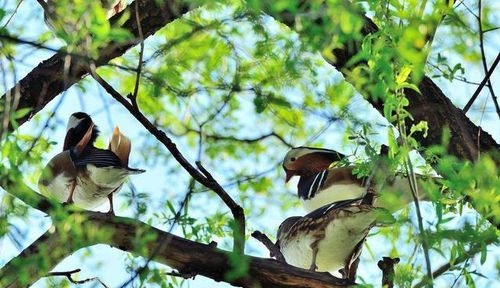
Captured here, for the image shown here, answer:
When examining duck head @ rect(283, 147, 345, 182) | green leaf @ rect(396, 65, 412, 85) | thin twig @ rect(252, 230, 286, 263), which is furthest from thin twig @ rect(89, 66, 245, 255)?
duck head @ rect(283, 147, 345, 182)

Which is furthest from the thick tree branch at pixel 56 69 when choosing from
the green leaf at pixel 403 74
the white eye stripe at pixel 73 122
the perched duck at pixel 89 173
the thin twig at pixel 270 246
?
the green leaf at pixel 403 74

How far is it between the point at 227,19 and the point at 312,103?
1.03 metres

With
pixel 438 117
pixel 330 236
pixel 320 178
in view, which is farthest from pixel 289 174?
pixel 330 236

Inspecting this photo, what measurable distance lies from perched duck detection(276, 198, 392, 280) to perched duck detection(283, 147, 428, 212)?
409mm

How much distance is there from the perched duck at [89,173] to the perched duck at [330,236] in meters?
1.07

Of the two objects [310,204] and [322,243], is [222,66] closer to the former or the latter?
[322,243]

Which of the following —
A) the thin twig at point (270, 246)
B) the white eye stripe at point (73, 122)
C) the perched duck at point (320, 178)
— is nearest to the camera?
the thin twig at point (270, 246)

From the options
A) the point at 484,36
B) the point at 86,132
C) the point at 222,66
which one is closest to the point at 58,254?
the point at 222,66

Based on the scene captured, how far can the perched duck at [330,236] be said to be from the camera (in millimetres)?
4238

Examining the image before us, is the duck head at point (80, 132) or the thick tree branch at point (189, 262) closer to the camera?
the thick tree branch at point (189, 262)

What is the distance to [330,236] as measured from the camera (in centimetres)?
441

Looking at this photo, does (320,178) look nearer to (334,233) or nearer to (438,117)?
(438,117)

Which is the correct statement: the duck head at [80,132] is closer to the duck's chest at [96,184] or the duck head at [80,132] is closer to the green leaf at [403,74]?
the duck's chest at [96,184]

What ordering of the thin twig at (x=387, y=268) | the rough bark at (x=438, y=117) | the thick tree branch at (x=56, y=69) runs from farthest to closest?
1. the thick tree branch at (x=56, y=69)
2. the rough bark at (x=438, y=117)
3. the thin twig at (x=387, y=268)
